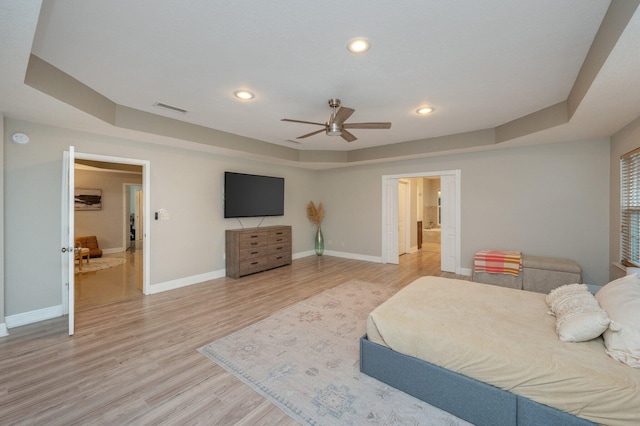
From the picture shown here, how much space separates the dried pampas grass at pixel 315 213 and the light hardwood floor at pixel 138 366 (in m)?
3.40

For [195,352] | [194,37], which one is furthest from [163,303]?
[194,37]

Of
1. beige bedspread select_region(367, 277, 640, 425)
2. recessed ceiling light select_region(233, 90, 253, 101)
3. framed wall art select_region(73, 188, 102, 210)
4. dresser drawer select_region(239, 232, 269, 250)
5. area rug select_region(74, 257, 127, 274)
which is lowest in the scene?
area rug select_region(74, 257, 127, 274)

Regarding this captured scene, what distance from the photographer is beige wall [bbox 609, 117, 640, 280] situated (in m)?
3.50

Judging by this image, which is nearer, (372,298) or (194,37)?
(194,37)

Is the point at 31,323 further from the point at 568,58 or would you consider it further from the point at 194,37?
the point at 568,58

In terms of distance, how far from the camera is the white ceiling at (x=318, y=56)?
1.79m

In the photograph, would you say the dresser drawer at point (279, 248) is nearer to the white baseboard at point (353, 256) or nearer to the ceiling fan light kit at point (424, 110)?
the white baseboard at point (353, 256)

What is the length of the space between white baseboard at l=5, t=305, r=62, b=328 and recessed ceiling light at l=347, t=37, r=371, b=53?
4.75 m

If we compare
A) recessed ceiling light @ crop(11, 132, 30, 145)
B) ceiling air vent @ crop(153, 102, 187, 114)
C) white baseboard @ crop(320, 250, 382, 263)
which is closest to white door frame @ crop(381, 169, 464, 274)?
white baseboard @ crop(320, 250, 382, 263)

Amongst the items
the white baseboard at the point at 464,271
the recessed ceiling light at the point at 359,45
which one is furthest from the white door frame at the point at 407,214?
the recessed ceiling light at the point at 359,45

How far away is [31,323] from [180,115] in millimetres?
3238

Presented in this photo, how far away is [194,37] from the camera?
2.08 meters

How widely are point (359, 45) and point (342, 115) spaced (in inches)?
35.7

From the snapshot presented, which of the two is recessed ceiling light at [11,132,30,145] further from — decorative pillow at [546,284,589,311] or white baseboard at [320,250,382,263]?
white baseboard at [320,250,382,263]
